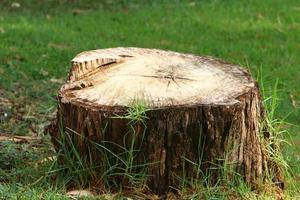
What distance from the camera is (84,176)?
461cm

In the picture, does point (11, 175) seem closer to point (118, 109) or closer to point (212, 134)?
point (118, 109)

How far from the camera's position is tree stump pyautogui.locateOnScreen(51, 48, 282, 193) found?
4.41 m

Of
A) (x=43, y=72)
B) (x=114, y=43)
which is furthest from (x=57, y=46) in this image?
(x=43, y=72)

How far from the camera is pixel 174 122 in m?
4.38

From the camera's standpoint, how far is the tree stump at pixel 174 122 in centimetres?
441

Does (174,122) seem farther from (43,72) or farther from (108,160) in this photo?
(43,72)

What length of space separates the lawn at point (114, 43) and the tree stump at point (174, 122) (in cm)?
36

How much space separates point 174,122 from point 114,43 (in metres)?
4.78

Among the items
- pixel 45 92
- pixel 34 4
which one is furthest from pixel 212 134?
pixel 34 4

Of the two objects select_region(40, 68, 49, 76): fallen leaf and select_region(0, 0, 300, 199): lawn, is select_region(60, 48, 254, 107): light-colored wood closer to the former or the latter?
select_region(0, 0, 300, 199): lawn

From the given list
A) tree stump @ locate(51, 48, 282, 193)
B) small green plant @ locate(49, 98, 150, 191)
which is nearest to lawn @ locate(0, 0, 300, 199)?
small green plant @ locate(49, 98, 150, 191)

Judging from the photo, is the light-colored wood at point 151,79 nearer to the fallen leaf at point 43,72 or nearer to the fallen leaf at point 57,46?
the fallen leaf at point 43,72

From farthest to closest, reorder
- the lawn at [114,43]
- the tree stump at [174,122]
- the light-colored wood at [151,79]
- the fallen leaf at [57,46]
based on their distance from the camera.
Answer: the fallen leaf at [57,46] < the lawn at [114,43] < the light-colored wood at [151,79] < the tree stump at [174,122]

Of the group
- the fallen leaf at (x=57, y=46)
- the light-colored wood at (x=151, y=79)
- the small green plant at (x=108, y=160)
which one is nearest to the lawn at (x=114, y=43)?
the fallen leaf at (x=57, y=46)
